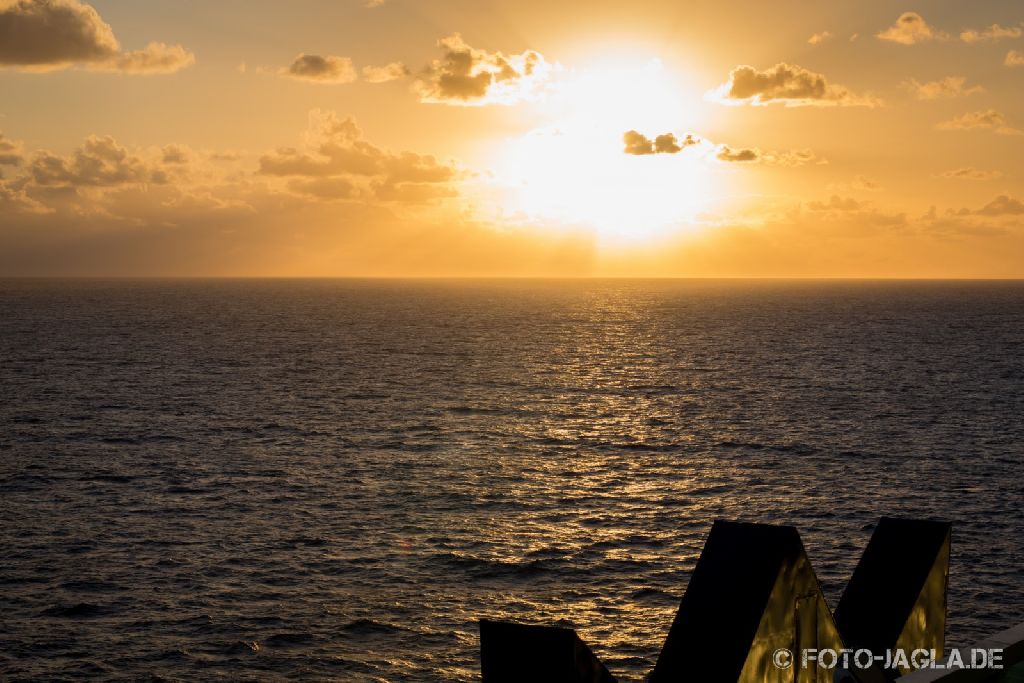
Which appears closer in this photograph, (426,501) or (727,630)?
(727,630)

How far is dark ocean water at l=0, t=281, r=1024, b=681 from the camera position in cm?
3872

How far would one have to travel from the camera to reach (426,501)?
58062mm

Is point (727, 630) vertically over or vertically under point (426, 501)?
over

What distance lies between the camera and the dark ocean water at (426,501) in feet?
127

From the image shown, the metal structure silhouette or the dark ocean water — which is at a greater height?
the metal structure silhouette

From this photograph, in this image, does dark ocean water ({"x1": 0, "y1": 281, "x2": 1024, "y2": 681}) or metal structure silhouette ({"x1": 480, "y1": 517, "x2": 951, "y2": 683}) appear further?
dark ocean water ({"x1": 0, "y1": 281, "x2": 1024, "y2": 681})

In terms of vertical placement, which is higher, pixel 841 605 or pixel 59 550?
pixel 841 605

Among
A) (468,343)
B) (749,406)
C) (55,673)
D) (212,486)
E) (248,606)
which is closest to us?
(55,673)

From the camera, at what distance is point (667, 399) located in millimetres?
105062

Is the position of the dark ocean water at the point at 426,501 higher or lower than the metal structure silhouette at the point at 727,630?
lower

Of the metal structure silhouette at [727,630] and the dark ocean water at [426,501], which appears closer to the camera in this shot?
the metal structure silhouette at [727,630]

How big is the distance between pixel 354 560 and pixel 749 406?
6106 centimetres

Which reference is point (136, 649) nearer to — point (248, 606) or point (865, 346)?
point (248, 606)

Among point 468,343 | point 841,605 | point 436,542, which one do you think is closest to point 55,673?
point 436,542
